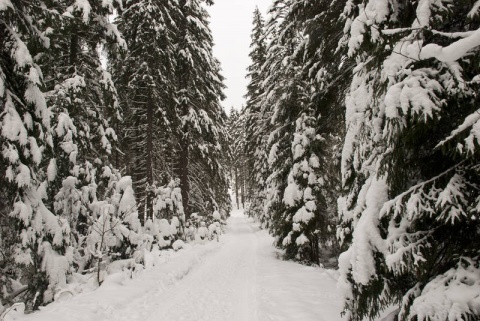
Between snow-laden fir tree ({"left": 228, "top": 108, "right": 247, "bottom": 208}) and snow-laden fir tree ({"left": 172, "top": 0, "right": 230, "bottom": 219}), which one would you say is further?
snow-laden fir tree ({"left": 228, "top": 108, "right": 247, "bottom": 208})

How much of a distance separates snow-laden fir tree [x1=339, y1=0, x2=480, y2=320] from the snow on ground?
2.91 meters

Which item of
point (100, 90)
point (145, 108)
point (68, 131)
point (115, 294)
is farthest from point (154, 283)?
point (145, 108)

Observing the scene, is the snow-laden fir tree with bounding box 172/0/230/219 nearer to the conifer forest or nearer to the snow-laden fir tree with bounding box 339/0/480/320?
the conifer forest

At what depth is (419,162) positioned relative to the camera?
3459 millimetres

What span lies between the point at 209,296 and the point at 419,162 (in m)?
6.35

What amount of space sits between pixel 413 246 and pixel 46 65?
10.4 metres

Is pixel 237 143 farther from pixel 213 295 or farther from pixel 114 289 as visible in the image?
pixel 114 289

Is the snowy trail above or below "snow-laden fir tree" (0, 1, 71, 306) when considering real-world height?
below

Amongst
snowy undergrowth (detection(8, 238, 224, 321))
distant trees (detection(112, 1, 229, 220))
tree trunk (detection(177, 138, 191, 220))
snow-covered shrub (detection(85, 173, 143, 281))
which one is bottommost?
snowy undergrowth (detection(8, 238, 224, 321))

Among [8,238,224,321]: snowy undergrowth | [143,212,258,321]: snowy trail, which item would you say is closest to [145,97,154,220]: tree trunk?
[8,238,224,321]: snowy undergrowth

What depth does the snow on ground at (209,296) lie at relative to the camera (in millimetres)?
6195

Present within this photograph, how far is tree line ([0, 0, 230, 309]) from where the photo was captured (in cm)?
687

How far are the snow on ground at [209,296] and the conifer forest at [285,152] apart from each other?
0.15 metres

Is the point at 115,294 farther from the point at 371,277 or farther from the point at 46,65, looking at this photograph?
the point at 46,65
